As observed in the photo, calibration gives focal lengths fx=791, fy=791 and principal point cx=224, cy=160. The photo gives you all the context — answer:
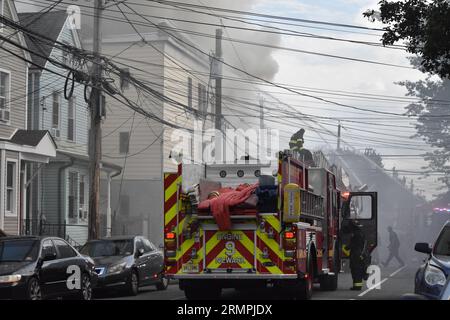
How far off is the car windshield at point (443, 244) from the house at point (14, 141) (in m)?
16.1

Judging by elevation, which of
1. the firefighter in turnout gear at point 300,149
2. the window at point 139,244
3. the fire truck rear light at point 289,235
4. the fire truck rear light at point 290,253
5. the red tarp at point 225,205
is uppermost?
the firefighter in turnout gear at point 300,149

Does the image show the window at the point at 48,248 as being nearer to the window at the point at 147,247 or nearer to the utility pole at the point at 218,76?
the window at the point at 147,247

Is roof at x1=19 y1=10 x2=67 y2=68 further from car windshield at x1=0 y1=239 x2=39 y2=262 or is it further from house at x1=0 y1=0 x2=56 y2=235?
car windshield at x1=0 y1=239 x2=39 y2=262

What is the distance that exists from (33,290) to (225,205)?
354 centimetres

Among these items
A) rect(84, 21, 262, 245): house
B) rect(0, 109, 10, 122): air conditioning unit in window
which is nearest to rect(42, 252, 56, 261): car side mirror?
rect(0, 109, 10, 122): air conditioning unit in window

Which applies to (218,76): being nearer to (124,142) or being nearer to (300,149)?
(300,149)

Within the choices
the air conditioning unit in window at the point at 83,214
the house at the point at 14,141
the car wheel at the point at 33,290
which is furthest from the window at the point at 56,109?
the car wheel at the point at 33,290

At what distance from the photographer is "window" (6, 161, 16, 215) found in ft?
83.0

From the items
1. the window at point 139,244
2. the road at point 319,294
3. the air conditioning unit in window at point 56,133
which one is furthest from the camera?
the air conditioning unit in window at point 56,133

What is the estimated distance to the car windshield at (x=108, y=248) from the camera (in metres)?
18.0

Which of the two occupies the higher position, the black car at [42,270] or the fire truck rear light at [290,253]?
the fire truck rear light at [290,253]

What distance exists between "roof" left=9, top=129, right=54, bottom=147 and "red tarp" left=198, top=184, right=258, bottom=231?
12.7 metres
